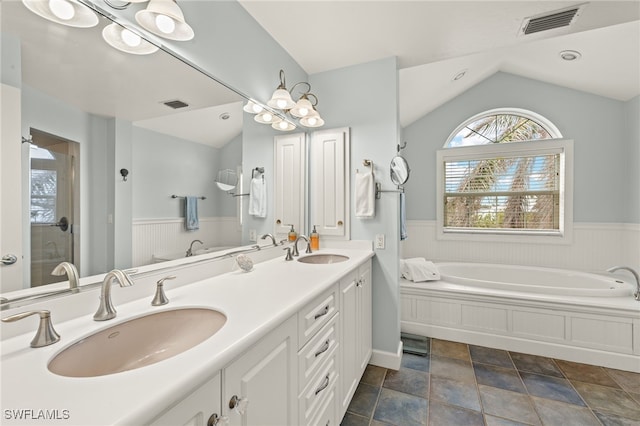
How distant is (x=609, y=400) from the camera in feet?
6.08

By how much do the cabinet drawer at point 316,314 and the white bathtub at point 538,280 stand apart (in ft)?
6.31

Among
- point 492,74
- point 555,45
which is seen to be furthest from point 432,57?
point 492,74

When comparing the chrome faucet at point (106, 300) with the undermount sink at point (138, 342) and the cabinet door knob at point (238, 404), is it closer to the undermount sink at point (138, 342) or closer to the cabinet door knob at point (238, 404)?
the undermount sink at point (138, 342)

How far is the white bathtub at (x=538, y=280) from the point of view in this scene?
2.47 m

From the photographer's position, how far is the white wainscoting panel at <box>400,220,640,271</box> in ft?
10.2

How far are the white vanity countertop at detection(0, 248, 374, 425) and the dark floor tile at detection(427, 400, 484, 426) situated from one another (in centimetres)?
128

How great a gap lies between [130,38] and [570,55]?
3.65 meters

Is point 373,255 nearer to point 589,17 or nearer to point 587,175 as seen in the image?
point 589,17

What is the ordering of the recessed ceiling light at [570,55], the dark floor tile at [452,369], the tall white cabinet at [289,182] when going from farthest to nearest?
the recessed ceiling light at [570,55] → the tall white cabinet at [289,182] → the dark floor tile at [452,369]

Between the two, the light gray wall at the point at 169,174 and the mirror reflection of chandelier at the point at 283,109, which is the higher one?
the mirror reflection of chandelier at the point at 283,109

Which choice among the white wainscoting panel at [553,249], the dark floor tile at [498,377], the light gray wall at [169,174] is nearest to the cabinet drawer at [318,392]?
the light gray wall at [169,174]

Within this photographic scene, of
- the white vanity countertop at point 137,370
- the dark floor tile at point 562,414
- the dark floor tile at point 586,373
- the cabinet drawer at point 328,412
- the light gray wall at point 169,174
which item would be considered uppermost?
the light gray wall at point 169,174

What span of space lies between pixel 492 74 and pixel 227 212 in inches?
153

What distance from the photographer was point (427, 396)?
1917mm
